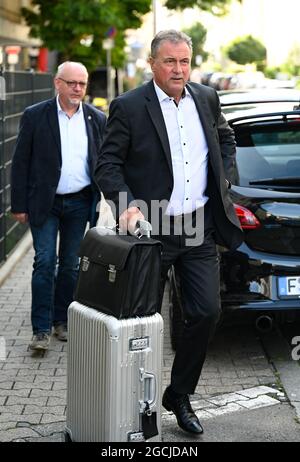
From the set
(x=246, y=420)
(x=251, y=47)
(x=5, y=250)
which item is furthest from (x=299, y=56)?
(x=246, y=420)

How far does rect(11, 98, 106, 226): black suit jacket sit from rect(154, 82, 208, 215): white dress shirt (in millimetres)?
1863

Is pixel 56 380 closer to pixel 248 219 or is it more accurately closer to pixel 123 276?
pixel 248 219

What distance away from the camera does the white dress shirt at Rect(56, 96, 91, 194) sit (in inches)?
256

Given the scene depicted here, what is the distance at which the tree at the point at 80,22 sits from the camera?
22.7 meters

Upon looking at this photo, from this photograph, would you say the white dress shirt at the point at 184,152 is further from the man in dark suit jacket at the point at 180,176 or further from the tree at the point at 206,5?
Answer: the tree at the point at 206,5

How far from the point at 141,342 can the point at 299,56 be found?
206ft

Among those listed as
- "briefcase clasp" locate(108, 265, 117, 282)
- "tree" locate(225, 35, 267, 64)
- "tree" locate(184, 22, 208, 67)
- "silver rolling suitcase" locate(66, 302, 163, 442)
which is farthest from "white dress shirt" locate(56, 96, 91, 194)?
"tree" locate(225, 35, 267, 64)

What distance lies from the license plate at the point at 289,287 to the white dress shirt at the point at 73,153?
1.51 metres

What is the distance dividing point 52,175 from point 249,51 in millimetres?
75264

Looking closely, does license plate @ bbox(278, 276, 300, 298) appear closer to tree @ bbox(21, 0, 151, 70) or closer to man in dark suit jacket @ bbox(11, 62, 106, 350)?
man in dark suit jacket @ bbox(11, 62, 106, 350)

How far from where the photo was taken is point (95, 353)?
4.14 meters

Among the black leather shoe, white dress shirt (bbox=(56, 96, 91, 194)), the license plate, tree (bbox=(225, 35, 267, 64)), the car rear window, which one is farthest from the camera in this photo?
tree (bbox=(225, 35, 267, 64))
